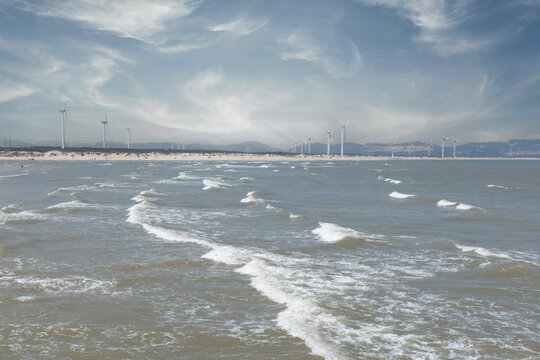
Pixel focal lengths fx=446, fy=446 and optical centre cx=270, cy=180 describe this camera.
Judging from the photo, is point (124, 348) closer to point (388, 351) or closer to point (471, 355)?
point (388, 351)

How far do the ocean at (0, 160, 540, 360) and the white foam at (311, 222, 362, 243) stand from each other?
0.28ft

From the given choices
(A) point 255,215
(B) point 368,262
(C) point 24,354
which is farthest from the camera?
(A) point 255,215

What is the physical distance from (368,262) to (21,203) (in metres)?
23.1

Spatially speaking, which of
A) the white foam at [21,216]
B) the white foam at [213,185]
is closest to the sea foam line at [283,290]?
the white foam at [21,216]

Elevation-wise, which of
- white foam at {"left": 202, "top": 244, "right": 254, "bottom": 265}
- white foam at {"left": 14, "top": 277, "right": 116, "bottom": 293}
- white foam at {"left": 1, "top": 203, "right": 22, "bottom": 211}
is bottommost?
white foam at {"left": 202, "top": 244, "right": 254, "bottom": 265}

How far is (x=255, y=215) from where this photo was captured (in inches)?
953

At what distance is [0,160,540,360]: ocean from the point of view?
25.1ft

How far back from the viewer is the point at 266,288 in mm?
10828

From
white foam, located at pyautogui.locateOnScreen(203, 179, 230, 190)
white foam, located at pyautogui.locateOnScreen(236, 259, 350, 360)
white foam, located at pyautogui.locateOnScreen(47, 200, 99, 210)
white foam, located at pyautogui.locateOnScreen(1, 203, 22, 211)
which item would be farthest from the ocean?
white foam, located at pyautogui.locateOnScreen(203, 179, 230, 190)

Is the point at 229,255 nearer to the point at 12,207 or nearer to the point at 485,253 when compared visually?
the point at 485,253

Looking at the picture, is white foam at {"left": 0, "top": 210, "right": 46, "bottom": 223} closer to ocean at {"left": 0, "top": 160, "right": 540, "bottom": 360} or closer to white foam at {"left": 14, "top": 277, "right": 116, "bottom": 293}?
ocean at {"left": 0, "top": 160, "right": 540, "bottom": 360}

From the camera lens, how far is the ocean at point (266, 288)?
25.1ft

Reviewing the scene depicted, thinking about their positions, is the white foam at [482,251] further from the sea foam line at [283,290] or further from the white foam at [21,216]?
the white foam at [21,216]

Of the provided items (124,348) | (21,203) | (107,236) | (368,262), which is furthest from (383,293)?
(21,203)
